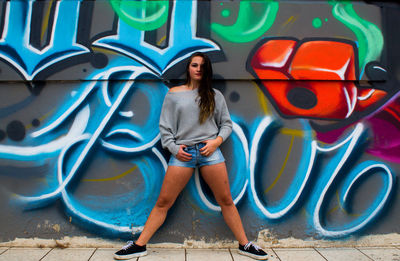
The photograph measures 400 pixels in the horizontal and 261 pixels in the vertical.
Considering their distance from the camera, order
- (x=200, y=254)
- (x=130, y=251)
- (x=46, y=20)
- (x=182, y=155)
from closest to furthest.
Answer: (x=182, y=155) < (x=130, y=251) < (x=200, y=254) < (x=46, y=20)

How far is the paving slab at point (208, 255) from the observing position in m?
2.70

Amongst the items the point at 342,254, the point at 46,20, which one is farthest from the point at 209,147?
the point at 46,20

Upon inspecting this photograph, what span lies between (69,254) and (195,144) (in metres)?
1.44

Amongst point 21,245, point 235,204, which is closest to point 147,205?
point 235,204

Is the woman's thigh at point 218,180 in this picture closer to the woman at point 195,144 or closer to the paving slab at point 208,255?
the woman at point 195,144

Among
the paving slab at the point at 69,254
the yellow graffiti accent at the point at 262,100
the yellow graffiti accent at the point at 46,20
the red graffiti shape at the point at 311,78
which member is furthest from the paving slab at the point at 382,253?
the yellow graffiti accent at the point at 46,20

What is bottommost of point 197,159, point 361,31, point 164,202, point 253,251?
point 253,251

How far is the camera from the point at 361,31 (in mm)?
2986

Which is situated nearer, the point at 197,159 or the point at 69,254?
the point at 197,159

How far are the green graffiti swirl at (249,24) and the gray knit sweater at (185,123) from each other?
2.05 ft

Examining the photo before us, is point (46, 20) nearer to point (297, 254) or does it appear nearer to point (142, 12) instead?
point (142, 12)

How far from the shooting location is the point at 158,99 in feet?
9.61

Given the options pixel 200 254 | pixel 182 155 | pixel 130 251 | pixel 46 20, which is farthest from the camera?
pixel 46 20

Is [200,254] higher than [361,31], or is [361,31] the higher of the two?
[361,31]
